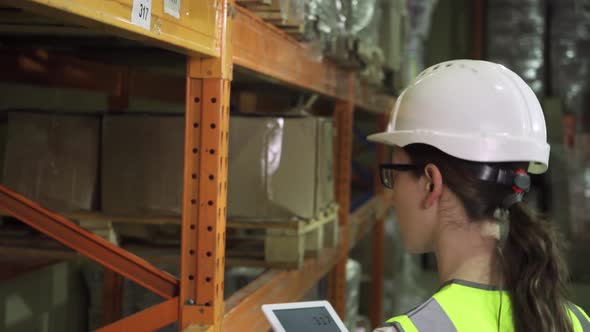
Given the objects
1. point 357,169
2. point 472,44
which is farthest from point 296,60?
point 472,44

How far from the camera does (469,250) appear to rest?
193 cm

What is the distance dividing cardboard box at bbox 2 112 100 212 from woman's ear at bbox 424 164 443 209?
154cm

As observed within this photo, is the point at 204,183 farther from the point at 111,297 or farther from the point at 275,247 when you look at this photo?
the point at 111,297

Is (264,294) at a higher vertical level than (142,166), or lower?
lower

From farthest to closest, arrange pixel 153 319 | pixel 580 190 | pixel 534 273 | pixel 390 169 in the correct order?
pixel 580 190 < pixel 153 319 < pixel 390 169 < pixel 534 273

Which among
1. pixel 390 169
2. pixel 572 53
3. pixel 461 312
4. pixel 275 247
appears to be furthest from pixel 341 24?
pixel 572 53

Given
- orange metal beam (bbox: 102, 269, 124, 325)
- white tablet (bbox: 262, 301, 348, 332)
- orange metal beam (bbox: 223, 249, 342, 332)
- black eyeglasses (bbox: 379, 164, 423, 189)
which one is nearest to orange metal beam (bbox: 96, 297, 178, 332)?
orange metal beam (bbox: 223, 249, 342, 332)

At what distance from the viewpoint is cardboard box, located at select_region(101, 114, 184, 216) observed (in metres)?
2.95

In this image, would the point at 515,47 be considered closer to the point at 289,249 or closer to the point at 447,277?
the point at 289,249

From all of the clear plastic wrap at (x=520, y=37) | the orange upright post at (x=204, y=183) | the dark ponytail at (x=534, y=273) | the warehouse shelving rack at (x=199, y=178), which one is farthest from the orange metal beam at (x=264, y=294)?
the clear plastic wrap at (x=520, y=37)

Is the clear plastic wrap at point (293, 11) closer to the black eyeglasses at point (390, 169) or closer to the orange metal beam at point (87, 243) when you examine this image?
the black eyeglasses at point (390, 169)

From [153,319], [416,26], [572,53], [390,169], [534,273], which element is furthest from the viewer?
[572,53]

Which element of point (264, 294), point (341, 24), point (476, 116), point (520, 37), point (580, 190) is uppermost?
point (520, 37)

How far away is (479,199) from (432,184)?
0.40 feet
